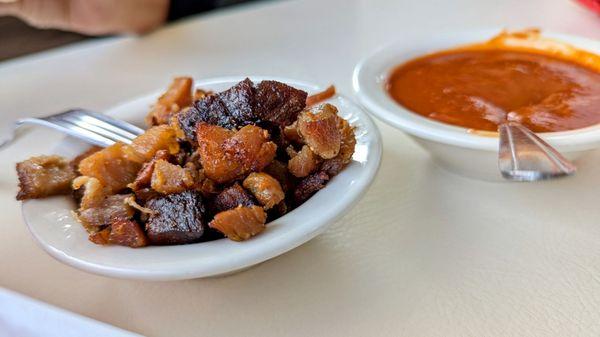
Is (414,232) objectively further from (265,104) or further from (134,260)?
(134,260)

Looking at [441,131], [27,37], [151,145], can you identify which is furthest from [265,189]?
[27,37]

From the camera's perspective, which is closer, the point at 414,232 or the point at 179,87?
the point at 414,232

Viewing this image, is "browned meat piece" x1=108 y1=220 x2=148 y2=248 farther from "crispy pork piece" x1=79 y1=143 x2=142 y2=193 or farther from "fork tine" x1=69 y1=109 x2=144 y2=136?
"fork tine" x1=69 y1=109 x2=144 y2=136

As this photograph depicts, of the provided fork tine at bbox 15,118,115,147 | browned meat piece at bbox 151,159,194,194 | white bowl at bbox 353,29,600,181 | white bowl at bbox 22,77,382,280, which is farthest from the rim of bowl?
fork tine at bbox 15,118,115,147

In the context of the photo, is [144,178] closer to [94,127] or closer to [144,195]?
[144,195]

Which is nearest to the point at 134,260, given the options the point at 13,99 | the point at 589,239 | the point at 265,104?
the point at 265,104
